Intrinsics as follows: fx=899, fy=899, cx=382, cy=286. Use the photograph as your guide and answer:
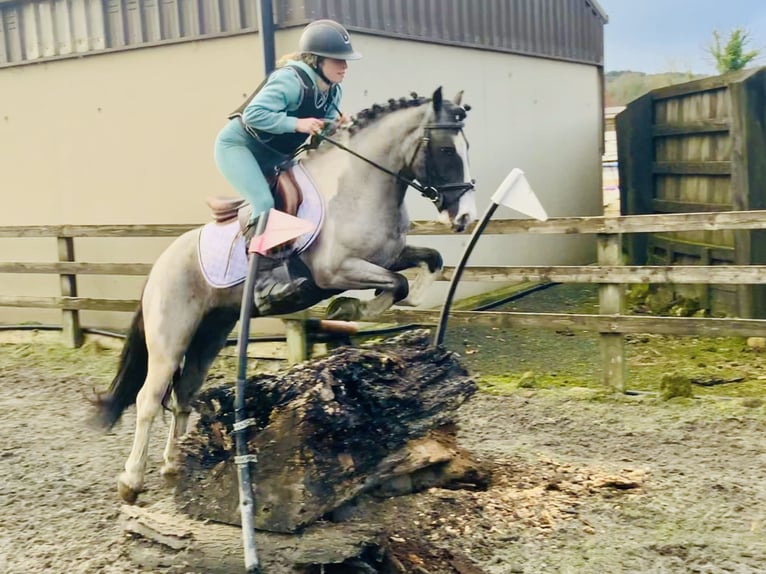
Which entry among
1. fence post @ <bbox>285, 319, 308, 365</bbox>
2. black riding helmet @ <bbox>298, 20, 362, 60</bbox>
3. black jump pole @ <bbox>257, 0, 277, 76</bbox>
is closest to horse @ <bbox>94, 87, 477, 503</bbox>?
black riding helmet @ <bbox>298, 20, 362, 60</bbox>

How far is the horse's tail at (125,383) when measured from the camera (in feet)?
15.7

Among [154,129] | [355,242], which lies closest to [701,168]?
[154,129]

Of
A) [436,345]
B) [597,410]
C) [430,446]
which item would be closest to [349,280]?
[436,345]

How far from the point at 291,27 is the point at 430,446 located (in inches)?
171

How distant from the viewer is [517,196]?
4.02 m

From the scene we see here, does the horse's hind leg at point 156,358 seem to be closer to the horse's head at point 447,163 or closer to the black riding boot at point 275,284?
the black riding boot at point 275,284

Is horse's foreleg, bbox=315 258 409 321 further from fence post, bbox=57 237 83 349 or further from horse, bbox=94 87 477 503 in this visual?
fence post, bbox=57 237 83 349

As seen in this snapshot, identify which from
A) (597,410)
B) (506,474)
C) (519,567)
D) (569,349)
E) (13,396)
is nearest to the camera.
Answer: (519,567)

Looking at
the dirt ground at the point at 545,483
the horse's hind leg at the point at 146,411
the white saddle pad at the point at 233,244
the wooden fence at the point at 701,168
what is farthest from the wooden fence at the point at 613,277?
the horse's hind leg at the point at 146,411

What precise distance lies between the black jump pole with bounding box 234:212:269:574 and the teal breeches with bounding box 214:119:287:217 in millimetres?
333

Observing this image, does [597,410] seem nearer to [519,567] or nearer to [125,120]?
[519,567]

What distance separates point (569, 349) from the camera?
319 inches

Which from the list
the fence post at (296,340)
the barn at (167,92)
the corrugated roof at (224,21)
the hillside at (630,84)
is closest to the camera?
the fence post at (296,340)

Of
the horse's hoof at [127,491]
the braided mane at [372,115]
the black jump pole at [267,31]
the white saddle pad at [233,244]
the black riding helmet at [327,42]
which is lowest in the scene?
the horse's hoof at [127,491]
